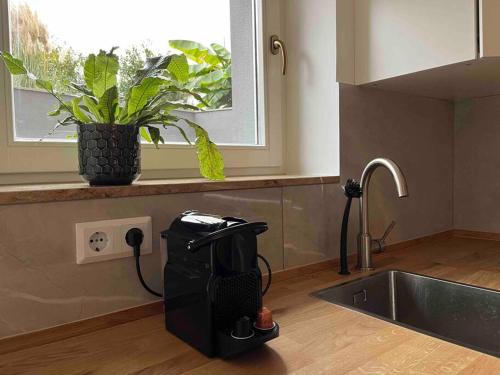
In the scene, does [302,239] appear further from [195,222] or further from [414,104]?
[414,104]

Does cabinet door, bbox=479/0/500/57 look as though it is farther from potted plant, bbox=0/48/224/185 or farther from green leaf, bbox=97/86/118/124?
green leaf, bbox=97/86/118/124

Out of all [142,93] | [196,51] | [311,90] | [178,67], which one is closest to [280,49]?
[311,90]

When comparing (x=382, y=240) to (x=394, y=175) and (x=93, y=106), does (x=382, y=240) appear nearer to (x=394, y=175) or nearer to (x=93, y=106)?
(x=394, y=175)

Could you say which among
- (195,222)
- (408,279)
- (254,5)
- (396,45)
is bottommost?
(408,279)

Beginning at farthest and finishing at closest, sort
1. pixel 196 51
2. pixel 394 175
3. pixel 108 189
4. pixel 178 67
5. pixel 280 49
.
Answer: pixel 280 49, pixel 196 51, pixel 394 175, pixel 178 67, pixel 108 189

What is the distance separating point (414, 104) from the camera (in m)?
1.55

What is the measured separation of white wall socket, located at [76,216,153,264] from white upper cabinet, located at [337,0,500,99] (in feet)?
2.62

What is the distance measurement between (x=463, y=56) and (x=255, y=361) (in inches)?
35.5

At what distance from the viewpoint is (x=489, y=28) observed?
1005 millimetres

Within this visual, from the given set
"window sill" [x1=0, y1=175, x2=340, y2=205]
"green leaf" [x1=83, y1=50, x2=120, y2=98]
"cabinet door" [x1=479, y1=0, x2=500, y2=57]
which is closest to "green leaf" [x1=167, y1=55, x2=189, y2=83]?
"green leaf" [x1=83, y1=50, x2=120, y2=98]

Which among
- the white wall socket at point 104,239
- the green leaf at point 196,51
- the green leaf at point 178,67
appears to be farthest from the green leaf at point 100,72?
the green leaf at point 196,51

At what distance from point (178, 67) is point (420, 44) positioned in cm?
68

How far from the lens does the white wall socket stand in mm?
780

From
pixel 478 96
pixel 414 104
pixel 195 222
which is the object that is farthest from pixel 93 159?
pixel 478 96
